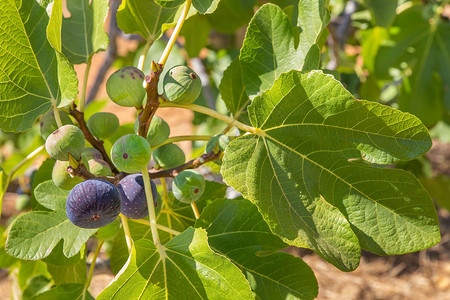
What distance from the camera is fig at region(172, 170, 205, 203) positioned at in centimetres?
93

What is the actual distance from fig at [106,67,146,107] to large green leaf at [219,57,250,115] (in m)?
0.33

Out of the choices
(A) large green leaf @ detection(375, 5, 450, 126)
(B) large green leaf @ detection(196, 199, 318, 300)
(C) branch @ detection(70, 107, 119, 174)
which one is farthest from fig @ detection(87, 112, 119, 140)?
(A) large green leaf @ detection(375, 5, 450, 126)

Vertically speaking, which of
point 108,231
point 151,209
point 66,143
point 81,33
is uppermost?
point 81,33

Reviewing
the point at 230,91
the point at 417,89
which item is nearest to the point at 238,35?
the point at 417,89

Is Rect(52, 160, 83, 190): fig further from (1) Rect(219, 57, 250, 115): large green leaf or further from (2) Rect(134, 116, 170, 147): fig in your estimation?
(1) Rect(219, 57, 250, 115): large green leaf

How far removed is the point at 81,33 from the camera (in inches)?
44.1

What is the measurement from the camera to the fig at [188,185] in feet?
3.05

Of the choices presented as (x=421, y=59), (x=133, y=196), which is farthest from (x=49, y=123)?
(x=421, y=59)

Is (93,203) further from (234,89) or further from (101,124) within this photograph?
(234,89)

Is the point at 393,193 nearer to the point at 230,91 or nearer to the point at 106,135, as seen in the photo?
the point at 230,91

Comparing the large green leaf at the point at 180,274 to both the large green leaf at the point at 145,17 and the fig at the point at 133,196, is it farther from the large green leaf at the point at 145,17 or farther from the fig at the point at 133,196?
the large green leaf at the point at 145,17

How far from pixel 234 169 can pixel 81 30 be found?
0.54 metres

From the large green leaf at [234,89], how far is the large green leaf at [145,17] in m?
0.20

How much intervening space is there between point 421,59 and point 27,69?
160cm
